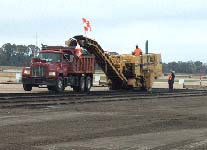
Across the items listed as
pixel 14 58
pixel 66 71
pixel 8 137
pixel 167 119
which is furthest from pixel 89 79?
pixel 14 58

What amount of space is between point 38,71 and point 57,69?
3.92 ft

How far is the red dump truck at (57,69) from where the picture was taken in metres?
31.1

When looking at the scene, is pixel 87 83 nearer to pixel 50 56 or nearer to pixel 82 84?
pixel 82 84

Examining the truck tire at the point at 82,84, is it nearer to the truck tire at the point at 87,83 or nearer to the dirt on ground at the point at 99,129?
the truck tire at the point at 87,83

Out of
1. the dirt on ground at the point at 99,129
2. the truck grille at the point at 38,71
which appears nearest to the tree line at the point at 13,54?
the truck grille at the point at 38,71

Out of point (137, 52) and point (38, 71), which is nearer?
point (38, 71)

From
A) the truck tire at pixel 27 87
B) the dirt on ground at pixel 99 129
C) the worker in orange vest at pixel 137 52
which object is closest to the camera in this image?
the dirt on ground at pixel 99 129

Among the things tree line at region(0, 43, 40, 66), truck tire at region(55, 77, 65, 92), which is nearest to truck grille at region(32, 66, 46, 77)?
truck tire at region(55, 77, 65, 92)

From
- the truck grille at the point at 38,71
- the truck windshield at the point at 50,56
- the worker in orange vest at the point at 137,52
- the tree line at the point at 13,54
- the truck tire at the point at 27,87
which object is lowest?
the truck tire at the point at 27,87

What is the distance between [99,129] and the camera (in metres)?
13.4

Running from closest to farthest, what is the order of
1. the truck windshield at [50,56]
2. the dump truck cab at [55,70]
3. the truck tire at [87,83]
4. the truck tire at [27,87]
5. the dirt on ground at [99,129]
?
the dirt on ground at [99,129] → the dump truck cab at [55,70] → the truck windshield at [50,56] → the truck tire at [27,87] → the truck tire at [87,83]

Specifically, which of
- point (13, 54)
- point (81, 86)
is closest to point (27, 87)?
point (81, 86)

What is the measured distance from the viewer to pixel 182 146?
10805mm

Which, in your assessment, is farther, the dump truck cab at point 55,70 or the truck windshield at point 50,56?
the truck windshield at point 50,56
